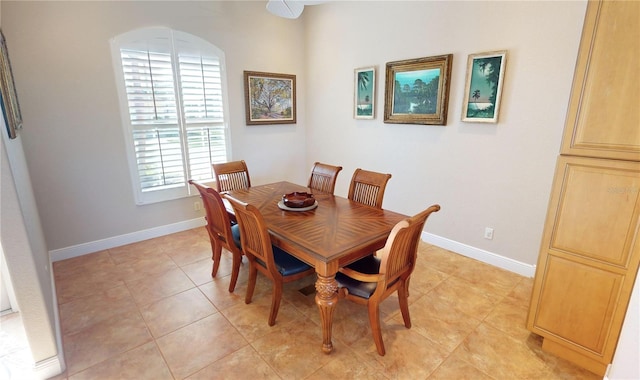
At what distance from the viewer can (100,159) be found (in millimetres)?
3193

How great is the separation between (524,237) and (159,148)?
388 cm

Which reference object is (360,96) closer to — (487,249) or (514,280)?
(487,249)

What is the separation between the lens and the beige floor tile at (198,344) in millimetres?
1877

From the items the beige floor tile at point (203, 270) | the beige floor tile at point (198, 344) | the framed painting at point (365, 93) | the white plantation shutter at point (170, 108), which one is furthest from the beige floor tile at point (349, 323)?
the white plantation shutter at point (170, 108)

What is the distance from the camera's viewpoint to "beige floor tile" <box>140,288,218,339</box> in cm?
221

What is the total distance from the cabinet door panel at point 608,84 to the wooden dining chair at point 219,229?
7.58 ft

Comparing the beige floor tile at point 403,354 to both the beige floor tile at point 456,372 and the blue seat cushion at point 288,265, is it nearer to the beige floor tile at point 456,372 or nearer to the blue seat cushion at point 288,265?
the beige floor tile at point 456,372

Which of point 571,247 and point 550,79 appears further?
point 550,79

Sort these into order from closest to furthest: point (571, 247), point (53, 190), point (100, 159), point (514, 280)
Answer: point (571, 247), point (514, 280), point (53, 190), point (100, 159)

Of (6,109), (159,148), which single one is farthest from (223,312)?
(159,148)

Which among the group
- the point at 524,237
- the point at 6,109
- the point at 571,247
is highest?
the point at 6,109

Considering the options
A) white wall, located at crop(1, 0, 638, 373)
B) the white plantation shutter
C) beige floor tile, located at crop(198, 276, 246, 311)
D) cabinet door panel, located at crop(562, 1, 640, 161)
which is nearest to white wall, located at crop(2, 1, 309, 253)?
white wall, located at crop(1, 0, 638, 373)

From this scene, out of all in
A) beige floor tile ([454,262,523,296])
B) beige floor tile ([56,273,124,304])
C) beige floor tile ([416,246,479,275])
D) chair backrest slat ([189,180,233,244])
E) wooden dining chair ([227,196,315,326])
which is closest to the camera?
wooden dining chair ([227,196,315,326])

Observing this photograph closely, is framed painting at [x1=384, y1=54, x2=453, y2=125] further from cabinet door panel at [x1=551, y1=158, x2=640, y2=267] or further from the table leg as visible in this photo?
the table leg
